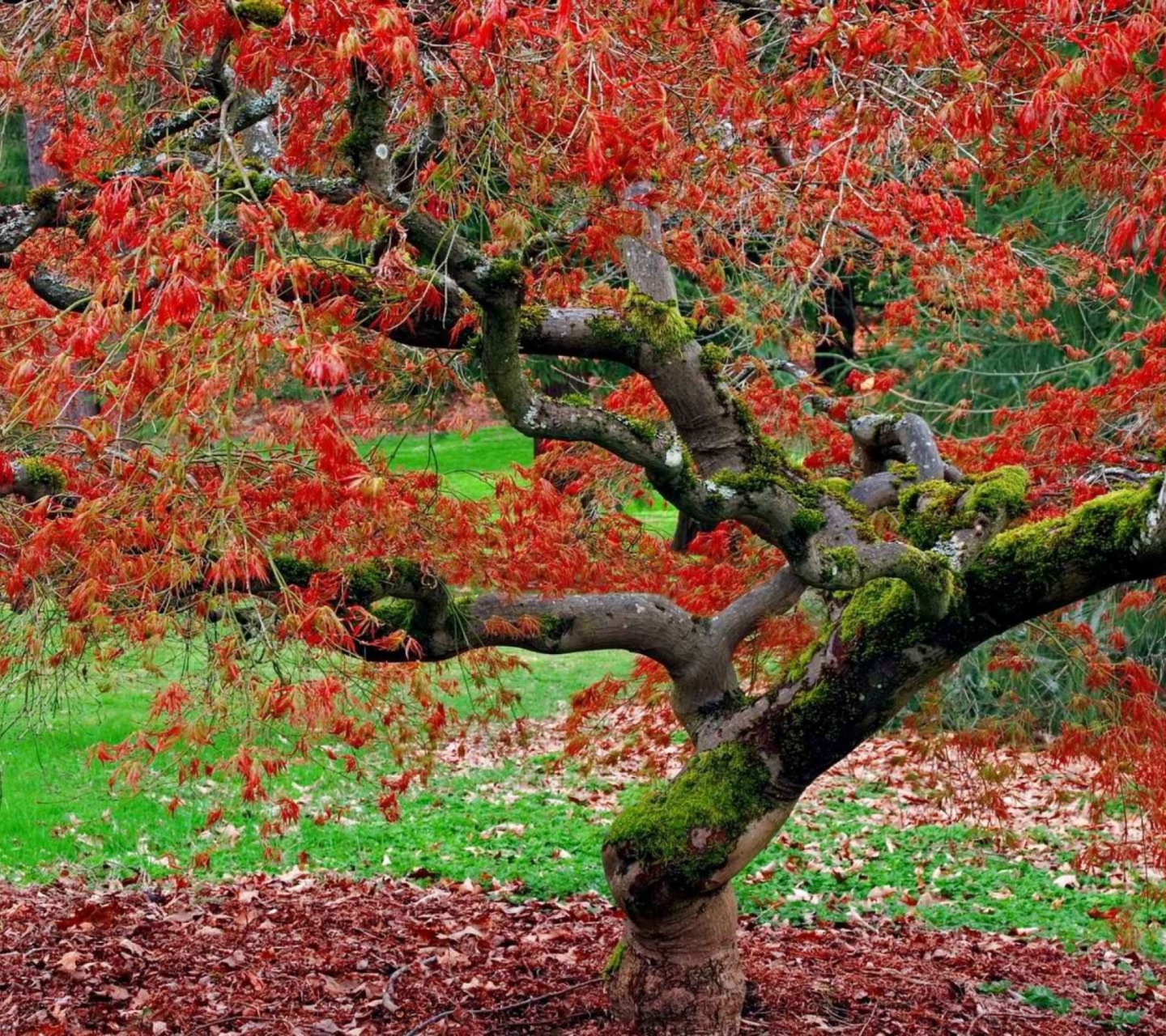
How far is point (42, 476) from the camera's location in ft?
14.7

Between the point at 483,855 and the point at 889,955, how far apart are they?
3.16m

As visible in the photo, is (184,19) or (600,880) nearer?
(184,19)

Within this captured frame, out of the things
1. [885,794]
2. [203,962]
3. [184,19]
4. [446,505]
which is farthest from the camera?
[885,794]

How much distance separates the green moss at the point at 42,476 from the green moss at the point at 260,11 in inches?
67.5

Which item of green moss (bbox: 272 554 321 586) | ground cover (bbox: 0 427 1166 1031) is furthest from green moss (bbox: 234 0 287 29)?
ground cover (bbox: 0 427 1166 1031)

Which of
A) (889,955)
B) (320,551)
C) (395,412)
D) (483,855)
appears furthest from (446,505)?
(483,855)

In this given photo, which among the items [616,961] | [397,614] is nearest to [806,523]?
[397,614]

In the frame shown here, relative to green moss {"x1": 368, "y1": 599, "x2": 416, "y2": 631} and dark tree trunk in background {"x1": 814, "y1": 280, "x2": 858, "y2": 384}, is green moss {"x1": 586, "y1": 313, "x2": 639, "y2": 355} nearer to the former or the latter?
green moss {"x1": 368, "y1": 599, "x2": 416, "y2": 631}

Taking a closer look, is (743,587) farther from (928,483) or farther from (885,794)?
(885,794)

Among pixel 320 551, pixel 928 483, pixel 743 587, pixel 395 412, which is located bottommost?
pixel 320 551

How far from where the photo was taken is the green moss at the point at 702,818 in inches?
186

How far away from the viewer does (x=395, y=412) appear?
6.38 metres

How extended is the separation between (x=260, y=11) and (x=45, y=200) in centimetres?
111

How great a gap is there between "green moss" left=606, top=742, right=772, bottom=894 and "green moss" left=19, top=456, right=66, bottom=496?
2.46 meters
